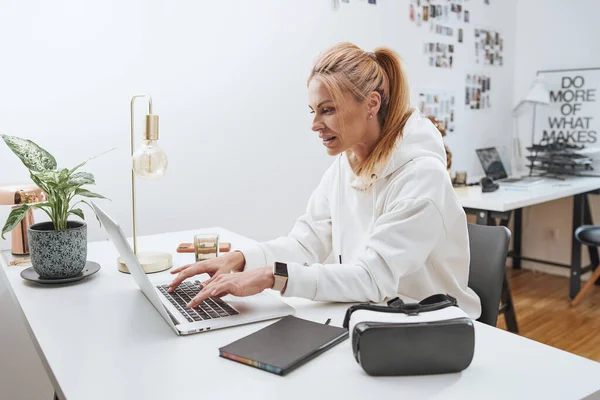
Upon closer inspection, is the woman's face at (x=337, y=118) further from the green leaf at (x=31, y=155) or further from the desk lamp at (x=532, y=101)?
the desk lamp at (x=532, y=101)

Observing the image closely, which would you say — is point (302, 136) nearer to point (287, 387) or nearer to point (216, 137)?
point (216, 137)

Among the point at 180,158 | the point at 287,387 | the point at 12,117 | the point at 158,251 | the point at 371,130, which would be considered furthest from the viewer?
the point at 180,158

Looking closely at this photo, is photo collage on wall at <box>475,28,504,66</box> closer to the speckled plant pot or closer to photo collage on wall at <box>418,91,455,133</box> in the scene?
photo collage on wall at <box>418,91,455,133</box>

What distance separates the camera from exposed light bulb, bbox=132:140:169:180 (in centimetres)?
161

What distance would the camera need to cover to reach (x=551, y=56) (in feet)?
13.5

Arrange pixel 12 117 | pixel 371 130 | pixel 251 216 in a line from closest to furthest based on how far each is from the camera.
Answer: pixel 371 130 < pixel 12 117 < pixel 251 216

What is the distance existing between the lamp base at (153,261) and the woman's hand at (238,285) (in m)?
0.43

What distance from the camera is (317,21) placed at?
9.52ft

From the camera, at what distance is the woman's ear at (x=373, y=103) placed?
4.86 ft

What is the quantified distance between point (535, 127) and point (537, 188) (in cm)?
104

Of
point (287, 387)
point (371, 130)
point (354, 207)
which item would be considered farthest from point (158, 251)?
point (287, 387)

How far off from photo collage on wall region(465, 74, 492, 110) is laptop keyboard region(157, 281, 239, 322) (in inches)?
119

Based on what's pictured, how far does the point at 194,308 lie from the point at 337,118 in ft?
1.97

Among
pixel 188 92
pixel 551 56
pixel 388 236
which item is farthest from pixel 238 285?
pixel 551 56
